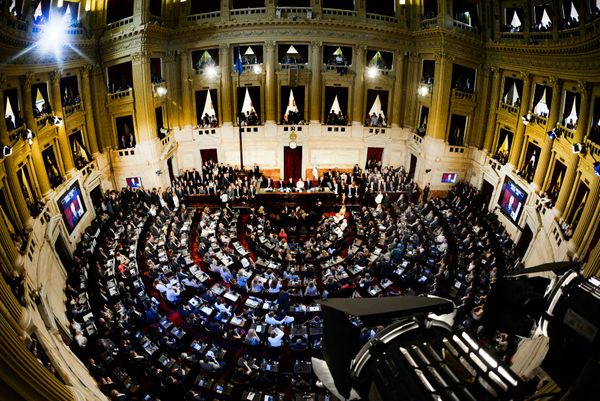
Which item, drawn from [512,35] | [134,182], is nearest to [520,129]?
[512,35]

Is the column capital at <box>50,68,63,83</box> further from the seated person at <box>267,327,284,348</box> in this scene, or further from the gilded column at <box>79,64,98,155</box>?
the seated person at <box>267,327,284,348</box>

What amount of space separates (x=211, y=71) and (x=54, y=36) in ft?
31.4

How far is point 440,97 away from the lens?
Answer: 78.5 ft

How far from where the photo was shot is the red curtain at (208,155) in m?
27.8

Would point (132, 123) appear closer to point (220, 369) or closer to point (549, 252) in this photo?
point (220, 369)

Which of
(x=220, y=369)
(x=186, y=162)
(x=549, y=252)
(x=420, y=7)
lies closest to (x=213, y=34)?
(x=186, y=162)

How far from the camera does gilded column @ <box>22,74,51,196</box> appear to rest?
1659cm

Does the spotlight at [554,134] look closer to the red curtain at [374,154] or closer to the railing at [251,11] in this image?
the red curtain at [374,154]

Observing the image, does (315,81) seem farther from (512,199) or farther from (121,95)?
(512,199)

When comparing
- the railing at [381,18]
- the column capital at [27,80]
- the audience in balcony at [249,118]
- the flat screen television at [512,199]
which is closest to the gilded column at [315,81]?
the railing at [381,18]

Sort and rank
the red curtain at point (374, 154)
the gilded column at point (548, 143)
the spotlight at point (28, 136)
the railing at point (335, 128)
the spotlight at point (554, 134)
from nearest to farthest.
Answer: the spotlight at point (28, 136) < the spotlight at point (554, 134) < the gilded column at point (548, 143) < the railing at point (335, 128) < the red curtain at point (374, 154)

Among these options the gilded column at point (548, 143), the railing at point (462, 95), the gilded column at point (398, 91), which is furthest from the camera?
the gilded column at point (398, 91)

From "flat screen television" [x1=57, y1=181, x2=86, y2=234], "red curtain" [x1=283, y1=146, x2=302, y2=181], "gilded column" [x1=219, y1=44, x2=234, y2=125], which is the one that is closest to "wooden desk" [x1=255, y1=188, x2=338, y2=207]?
"red curtain" [x1=283, y1=146, x2=302, y2=181]

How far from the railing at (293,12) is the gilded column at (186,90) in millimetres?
5219
